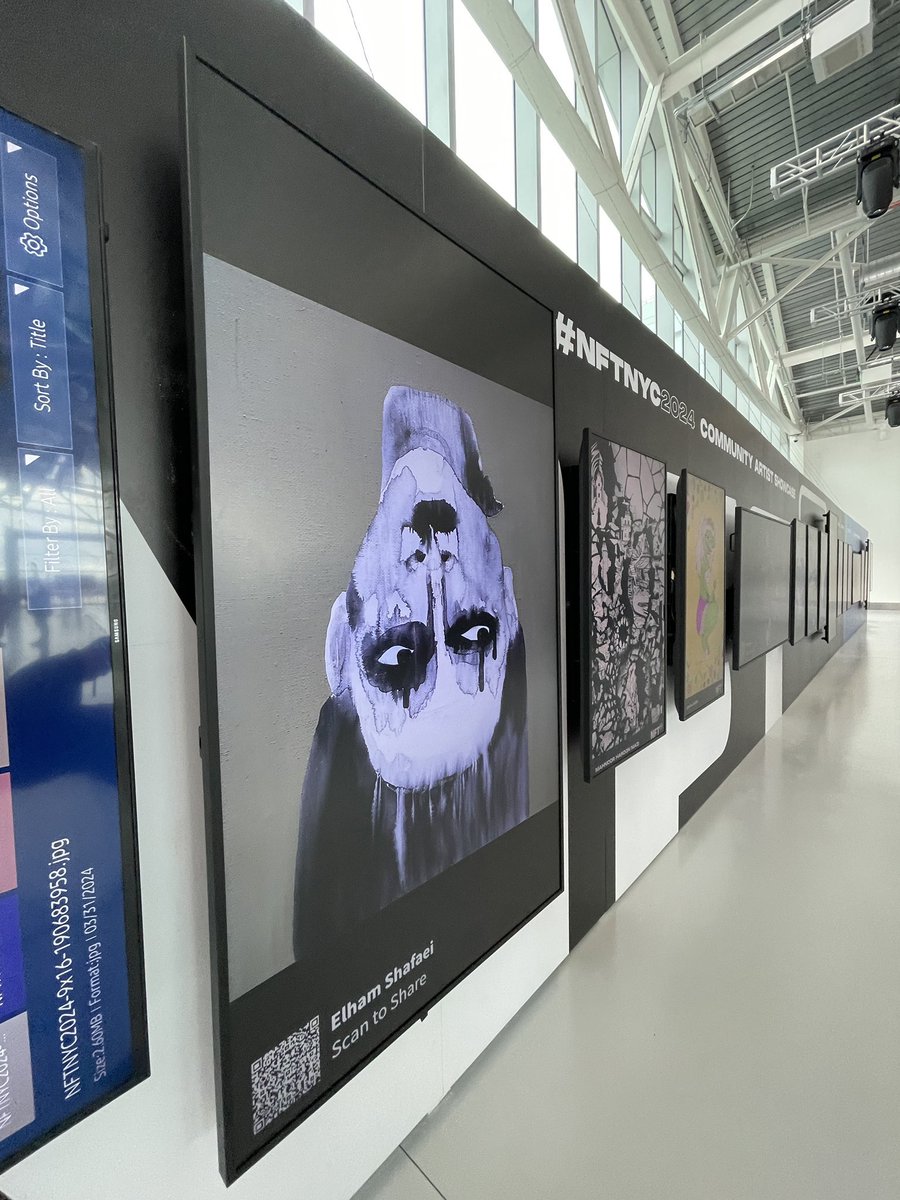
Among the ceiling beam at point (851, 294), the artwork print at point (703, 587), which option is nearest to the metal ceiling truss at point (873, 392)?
the ceiling beam at point (851, 294)

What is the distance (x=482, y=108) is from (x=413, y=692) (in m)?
4.19

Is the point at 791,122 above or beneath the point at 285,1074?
above

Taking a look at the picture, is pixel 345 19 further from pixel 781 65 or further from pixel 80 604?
pixel 781 65

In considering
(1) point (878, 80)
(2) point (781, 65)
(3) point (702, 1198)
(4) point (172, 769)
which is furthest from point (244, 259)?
(1) point (878, 80)

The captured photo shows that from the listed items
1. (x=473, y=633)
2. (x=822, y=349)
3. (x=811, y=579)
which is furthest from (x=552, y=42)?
(x=822, y=349)

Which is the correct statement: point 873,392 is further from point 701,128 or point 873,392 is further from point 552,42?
point 552,42

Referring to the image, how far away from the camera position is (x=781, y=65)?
4.94 metres

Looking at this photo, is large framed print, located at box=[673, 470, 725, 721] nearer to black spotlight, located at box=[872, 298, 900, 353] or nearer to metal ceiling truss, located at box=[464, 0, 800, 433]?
metal ceiling truss, located at box=[464, 0, 800, 433]

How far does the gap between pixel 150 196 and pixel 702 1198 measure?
8.27ft

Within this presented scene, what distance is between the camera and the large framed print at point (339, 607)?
1010 millimetres

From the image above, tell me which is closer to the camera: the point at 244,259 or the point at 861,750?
the point at 244,259

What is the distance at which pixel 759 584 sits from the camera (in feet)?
14.6

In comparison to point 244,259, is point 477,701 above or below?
below

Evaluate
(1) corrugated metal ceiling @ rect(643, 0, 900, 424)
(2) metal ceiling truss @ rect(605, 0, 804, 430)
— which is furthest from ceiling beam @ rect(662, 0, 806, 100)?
(1) corrugated metal ceiling @ rect(643, 0, 900, 424)
